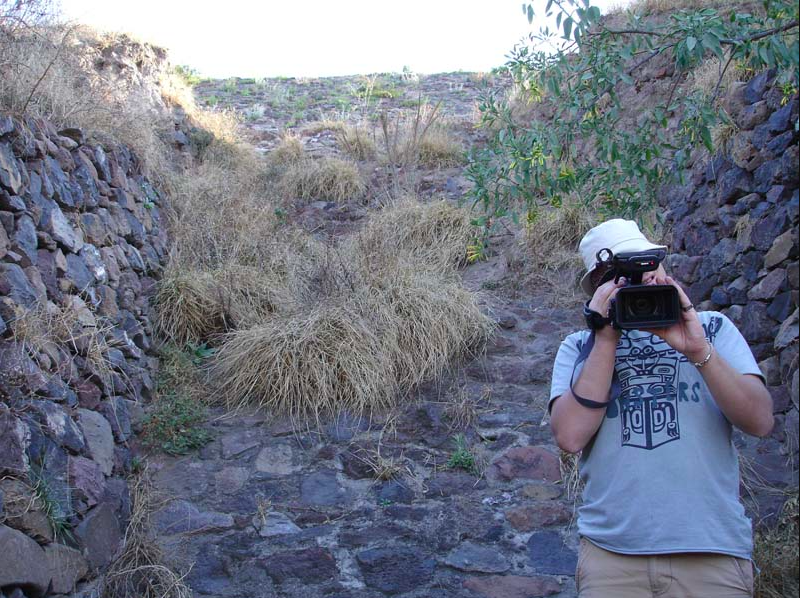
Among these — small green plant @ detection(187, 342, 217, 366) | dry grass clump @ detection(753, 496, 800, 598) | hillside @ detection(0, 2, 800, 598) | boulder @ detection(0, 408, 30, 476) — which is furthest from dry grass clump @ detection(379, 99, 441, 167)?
dry grass clump @ detection(753, 496, 800, 598)

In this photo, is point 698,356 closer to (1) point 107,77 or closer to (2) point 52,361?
(2) point 52,361

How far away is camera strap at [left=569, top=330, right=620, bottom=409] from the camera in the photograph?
225 centimetres

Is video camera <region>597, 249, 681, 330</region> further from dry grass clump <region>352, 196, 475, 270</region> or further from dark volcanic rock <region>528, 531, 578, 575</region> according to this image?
dry grass clump <region>352, 196, 475, 270</region>

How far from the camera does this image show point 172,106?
31.3 feet

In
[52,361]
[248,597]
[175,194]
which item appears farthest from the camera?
[175,194]

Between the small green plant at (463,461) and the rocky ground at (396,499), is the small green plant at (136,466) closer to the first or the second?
the rocky ground at (396,499)

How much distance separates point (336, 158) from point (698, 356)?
7.55 meters

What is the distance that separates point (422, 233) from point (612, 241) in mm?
4835

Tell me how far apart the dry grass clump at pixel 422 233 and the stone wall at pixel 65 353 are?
1887 millimetres

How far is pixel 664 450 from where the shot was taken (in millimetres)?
2188

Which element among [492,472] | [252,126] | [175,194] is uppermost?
[252,126]

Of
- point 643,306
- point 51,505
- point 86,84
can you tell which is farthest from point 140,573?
point 86,84

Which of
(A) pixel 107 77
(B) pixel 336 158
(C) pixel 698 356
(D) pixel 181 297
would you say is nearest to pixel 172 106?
(A) pixel 107 77

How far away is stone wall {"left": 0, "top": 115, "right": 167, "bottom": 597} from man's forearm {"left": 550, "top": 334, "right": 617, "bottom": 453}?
7.64 ft
